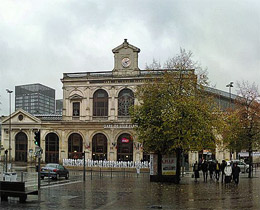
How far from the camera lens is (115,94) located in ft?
206

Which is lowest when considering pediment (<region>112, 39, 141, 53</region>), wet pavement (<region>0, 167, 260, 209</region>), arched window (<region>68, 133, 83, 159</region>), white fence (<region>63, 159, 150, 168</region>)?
white fence (<region>63, 159, 150, 168</region>)

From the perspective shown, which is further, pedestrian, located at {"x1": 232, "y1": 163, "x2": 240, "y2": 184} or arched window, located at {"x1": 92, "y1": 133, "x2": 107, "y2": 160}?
arched window, located at {"x1": 92, "y1": 133, "x2": 107, "y2": 160}

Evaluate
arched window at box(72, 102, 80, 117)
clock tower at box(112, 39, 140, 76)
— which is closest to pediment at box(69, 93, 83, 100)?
arched window at box(72, 102, 80, 117)

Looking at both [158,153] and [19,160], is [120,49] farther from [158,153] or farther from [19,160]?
[158,153]

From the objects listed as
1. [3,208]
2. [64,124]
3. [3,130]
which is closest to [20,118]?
[3,130]

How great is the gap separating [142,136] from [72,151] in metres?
33.6

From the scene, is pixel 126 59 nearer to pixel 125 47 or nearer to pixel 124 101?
pixel 125 47

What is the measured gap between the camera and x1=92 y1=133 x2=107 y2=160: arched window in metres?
63.0

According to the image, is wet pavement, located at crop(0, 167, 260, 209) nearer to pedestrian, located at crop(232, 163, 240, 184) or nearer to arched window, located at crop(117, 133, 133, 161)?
pedestrian, located at crop(232, 163, 240, 184)

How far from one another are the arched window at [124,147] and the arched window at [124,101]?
10.9 feet

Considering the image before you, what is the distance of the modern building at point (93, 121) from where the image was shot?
62.1m

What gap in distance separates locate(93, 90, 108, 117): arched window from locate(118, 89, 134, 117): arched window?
7.68ft

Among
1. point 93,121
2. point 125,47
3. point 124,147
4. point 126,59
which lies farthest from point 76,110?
point 125,47

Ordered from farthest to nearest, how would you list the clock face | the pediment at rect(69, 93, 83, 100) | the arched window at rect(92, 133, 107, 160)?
the pediment at rect(69, 93, 83, 100), the arched window at rect(92, 133, 107, 160), the clock face
